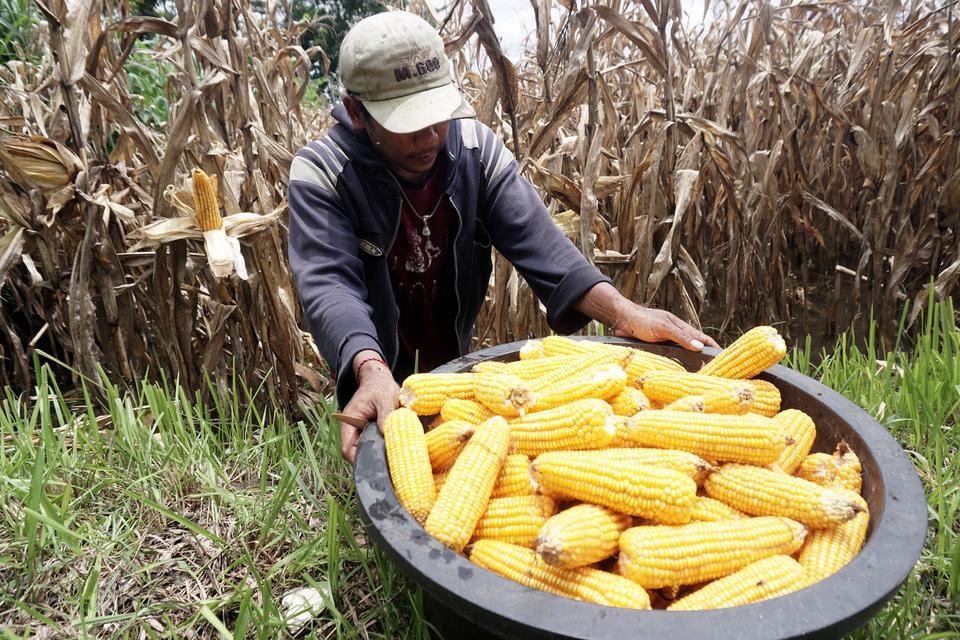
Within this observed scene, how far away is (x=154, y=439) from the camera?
2521 millimetres

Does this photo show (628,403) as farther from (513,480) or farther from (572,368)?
(513,480)

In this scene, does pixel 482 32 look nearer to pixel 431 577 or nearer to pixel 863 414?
pixel 863 414

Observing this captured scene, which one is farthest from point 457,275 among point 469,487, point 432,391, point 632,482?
point 632,482

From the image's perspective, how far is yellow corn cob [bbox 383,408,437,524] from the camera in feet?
4.82

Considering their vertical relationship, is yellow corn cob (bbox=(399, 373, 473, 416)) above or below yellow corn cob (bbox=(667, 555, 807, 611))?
above

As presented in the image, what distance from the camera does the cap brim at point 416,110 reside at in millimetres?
2143

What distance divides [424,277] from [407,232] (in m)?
0.27

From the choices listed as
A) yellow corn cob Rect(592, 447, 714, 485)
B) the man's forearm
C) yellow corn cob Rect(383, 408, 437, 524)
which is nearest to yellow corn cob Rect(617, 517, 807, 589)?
yellow corn cob Rect(592, 447, 714, 485)

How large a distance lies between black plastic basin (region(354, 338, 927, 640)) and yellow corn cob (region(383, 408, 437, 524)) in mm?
40

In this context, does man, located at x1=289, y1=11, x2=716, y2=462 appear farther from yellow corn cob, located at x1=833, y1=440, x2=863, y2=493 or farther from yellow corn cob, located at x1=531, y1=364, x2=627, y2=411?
yellow corn cob, located at x1=833, y1=440, x2=863, y2=493

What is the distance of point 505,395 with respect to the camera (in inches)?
68.7

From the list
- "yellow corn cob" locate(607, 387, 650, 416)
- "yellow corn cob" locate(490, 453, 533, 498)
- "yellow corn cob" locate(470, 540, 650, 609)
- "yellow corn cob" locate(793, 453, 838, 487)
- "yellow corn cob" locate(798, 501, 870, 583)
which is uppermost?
"yellow corn cob" locate(607, 387, 650, 416)

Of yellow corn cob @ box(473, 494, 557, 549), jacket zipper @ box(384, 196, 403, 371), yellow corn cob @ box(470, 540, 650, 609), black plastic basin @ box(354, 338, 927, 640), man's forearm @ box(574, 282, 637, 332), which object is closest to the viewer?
black plastic basin @ box(354, 338, 927, 640)

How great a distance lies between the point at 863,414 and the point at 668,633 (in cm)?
105
